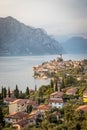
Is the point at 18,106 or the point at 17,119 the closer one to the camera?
the point at 17,119

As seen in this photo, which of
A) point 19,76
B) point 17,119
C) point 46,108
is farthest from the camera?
point 19,76

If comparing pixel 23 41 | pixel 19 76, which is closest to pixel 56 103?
pixel 19 76

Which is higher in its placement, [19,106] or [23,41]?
[23,41]

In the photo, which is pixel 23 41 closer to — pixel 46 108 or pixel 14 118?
pixel 46 108

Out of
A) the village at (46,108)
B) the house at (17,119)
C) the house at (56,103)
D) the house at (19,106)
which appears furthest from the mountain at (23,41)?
the house at (17,119)

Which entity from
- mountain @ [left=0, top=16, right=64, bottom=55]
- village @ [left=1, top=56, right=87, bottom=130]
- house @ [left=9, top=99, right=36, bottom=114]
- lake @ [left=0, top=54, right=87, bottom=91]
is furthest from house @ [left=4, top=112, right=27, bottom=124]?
mountain @ [left=0, top=16, right=64, bottom=55]

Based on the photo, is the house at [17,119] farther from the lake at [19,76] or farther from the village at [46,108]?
the lake at [19,76]

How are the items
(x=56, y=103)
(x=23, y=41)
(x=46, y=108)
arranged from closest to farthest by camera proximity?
(x=46, y=108), (x=56, y=103), (x=23, y=41)

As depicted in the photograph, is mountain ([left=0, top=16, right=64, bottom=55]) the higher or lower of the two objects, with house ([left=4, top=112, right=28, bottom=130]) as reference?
higher

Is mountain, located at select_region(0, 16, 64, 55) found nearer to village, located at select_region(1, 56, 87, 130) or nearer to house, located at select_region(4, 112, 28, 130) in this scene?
village, located at select_region(1, 56, 87, 130)
